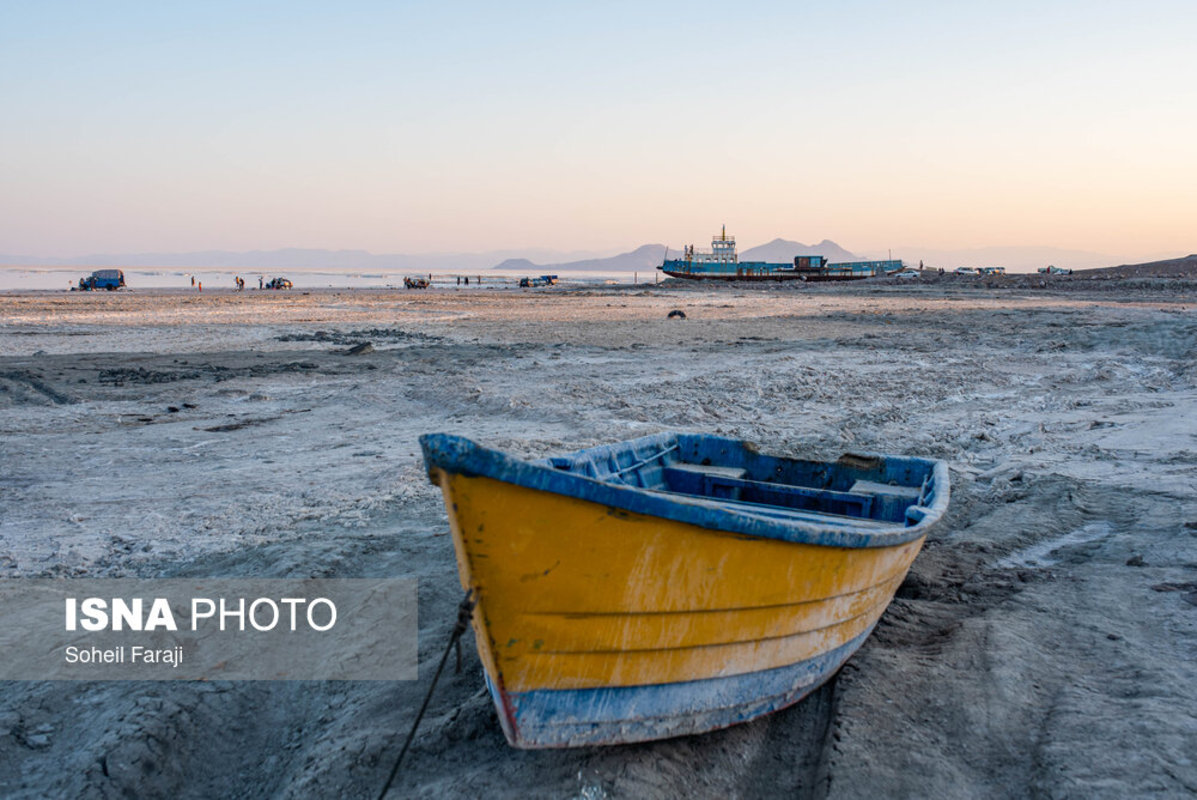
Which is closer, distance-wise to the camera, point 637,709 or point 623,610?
point 623,610

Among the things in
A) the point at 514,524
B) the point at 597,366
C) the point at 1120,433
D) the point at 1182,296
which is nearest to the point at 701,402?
the point at 597,366

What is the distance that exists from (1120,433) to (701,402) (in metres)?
5.16

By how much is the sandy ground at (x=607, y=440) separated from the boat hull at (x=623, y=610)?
28cm

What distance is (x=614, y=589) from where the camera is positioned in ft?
10.6

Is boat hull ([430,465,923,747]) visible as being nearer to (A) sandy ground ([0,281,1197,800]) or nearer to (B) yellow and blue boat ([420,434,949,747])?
(B) yellow and blue boat ([420,434,949,747])

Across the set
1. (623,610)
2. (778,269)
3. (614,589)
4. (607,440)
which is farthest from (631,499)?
(778,269)

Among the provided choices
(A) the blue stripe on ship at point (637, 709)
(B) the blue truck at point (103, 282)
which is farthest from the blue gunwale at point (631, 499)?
(B) the blue truck at point (103, 282)

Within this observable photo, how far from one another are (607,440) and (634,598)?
5.88 metres

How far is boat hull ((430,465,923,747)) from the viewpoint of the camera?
3070mm

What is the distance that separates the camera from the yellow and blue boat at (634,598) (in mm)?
3031

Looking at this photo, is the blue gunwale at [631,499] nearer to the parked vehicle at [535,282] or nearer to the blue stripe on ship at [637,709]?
the blue stripe on ship at [637,709]

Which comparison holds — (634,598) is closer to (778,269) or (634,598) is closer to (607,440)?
(607,440)

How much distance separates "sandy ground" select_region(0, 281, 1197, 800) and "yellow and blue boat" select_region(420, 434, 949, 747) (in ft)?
0.84

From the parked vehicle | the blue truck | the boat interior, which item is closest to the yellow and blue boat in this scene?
the boat interior
